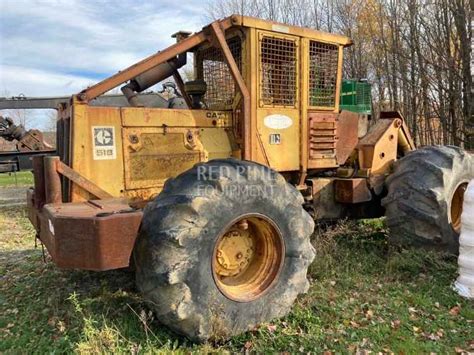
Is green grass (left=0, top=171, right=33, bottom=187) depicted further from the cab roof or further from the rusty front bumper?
the rusty front bumper

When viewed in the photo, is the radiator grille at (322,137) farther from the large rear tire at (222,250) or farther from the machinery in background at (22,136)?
the machinery in background at (22,136)

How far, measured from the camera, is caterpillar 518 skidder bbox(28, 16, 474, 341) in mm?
3104

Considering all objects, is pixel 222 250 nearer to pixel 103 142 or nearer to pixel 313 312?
pixel 313 312

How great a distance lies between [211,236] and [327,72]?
2.76 m

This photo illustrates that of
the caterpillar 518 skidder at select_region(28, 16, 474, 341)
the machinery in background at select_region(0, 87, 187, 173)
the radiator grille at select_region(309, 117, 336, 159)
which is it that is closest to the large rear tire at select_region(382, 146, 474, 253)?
the caterpillar 518 skidder at select_region(28, 16, 474, 341)

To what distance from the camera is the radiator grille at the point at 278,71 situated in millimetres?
4543

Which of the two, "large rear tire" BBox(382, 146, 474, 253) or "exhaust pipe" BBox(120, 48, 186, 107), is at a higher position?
"exhaust pipe" BBox(120, 48, 186, 107)

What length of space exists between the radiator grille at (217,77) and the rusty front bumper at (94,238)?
7.02ft

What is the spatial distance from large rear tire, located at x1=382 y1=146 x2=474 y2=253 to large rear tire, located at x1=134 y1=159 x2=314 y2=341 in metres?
1.66

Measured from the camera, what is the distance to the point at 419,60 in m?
12.1

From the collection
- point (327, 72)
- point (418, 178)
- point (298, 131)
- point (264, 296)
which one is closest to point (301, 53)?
point (327, 72)

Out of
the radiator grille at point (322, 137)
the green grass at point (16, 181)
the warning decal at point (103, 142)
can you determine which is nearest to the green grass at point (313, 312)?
the radiator grille at point (322, 137)

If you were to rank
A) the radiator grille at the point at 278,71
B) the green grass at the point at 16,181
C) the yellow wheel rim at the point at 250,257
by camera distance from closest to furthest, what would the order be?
the yellow wheel rim at the point at 250,257, the radiator grille at the point at 278,71, the green grass at the point at 16,181

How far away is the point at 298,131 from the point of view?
4875 mm
